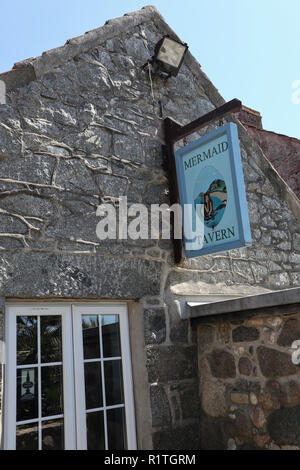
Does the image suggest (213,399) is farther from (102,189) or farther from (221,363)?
(102,189)

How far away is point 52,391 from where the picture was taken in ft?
10.7

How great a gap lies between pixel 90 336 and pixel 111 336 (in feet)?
0.72

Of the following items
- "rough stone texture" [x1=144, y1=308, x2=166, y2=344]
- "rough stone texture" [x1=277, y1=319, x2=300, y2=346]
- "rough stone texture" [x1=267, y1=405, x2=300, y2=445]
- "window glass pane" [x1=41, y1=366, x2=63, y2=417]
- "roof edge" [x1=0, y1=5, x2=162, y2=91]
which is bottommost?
"rough stone texture" [x1=267, y1=405, x2=300, y2=445]

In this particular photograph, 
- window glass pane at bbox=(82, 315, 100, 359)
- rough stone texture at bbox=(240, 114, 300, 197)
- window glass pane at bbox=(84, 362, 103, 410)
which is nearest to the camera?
window glass pane at bbox=(84, 362, 103, 410)

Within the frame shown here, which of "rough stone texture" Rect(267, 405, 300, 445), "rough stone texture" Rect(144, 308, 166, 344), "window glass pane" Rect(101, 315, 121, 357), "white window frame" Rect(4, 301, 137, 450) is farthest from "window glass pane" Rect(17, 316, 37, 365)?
"rough stone texture" Rect(267, 405, 300, 445)

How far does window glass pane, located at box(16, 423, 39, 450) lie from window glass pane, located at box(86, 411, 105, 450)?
42 centimetres

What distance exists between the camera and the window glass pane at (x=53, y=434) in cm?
314

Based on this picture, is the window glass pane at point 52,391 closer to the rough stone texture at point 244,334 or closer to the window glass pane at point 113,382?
the window glass pane at point 113,382

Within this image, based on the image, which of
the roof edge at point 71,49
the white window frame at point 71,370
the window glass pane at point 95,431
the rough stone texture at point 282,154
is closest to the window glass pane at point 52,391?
the white window frame at point 71,370

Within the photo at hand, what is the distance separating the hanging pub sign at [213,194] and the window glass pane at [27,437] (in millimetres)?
2003

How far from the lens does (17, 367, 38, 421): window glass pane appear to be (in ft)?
10.1

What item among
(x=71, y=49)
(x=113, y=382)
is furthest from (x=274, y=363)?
(x=71, y=49)

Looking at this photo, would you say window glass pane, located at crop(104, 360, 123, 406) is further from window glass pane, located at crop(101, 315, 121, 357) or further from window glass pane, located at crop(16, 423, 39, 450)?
window glass pane, located at crop(16, 423, 39, 450)

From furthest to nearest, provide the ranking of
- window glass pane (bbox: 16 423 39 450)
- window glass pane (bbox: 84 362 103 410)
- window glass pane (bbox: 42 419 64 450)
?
1. window glass pane (bbox: 84 362 103 410)
2. window glass pane (bbox: 42 419 64 450)
3. window glass pane (bbox: 16 423 39 450)
